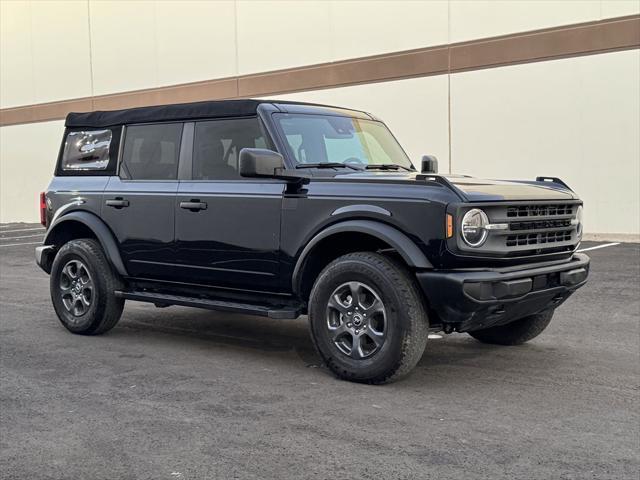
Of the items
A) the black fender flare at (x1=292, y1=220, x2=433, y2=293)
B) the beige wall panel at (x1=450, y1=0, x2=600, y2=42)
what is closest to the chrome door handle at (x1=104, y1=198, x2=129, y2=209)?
the black fender flare at (x1=292, y1=220, x2=433, y2=293)

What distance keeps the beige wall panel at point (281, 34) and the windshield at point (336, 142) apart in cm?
1342

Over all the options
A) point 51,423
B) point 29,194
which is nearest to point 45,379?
point 51,423

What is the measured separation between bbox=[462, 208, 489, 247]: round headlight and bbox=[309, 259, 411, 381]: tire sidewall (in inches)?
22.8

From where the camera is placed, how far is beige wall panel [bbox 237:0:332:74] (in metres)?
19.5

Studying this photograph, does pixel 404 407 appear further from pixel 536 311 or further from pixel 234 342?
pixel 234 342

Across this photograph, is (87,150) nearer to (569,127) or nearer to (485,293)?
(485,293)

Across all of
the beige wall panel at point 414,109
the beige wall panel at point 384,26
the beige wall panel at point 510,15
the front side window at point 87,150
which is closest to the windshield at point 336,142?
the front side window at point 87,150

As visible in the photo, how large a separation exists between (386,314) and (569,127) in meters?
12.4

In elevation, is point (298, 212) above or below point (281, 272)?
above

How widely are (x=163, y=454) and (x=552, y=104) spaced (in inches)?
557

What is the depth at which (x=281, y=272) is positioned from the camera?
18.7 ft

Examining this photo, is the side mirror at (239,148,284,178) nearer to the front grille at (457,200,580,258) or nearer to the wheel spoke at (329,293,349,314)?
the wheel spoke at (329,293,349,314)

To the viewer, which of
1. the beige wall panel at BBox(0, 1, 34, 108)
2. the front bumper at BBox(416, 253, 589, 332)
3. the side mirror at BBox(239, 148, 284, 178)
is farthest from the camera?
the beige wall panel at BBox(0, 1, 34, 108)

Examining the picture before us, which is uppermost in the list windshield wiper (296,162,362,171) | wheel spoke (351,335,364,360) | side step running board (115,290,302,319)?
windshield wiper (296,162,362,171)
